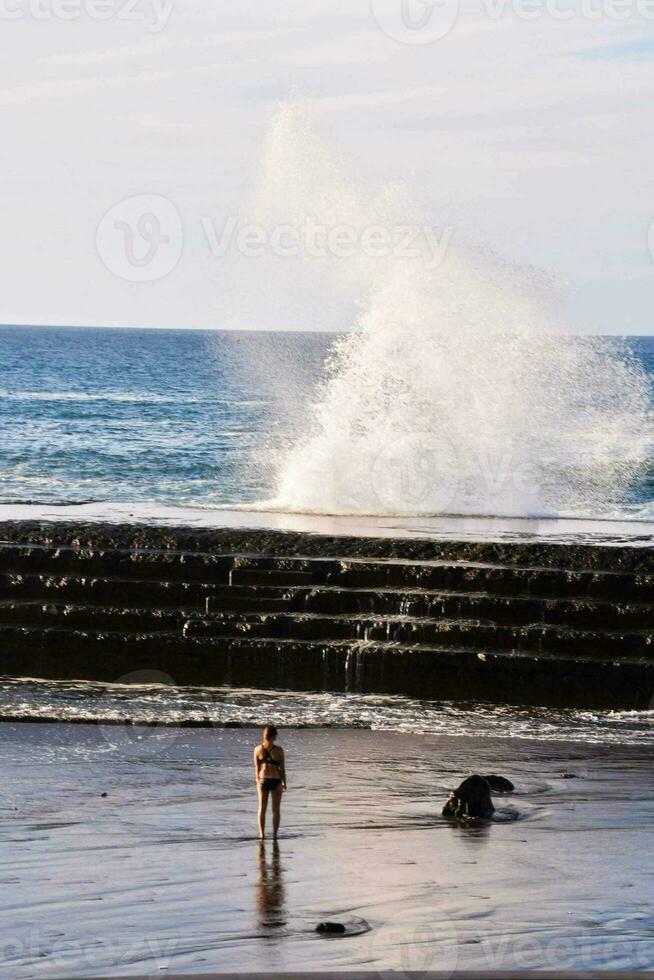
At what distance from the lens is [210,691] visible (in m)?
15.0

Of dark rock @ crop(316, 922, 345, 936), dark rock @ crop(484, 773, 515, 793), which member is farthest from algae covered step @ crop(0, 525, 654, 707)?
dark rock @ crop(316, 922, 345, 936)

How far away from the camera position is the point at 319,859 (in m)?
8.84

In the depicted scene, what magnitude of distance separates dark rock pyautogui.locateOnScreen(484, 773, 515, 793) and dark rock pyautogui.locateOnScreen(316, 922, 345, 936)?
3.52 meters

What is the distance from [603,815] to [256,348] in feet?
311

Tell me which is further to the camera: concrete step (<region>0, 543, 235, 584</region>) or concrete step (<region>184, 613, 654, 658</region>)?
concrete step (<region>0, 543, 235, 584</region>)

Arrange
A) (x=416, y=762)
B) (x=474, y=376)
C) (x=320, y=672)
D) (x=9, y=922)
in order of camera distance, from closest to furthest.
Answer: (x=9, y=922) → (x=416, y=762) → (x=320, y=672) → (x=474, y=376)

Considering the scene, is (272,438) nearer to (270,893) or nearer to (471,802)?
(471,802)

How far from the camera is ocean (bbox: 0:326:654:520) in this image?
79.8 feet

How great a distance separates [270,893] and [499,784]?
124 inches

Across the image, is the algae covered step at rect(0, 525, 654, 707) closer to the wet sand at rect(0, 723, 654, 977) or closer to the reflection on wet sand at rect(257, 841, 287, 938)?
the wet sand at rect(0, 723, 654, 977)

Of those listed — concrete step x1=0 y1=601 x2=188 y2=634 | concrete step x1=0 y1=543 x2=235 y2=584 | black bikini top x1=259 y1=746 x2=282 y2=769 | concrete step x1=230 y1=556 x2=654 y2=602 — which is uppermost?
concrete step x1=0 y1=543 x2=235 y2=584

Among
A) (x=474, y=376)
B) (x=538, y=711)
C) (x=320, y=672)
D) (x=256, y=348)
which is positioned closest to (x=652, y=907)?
(x=538, y=711)

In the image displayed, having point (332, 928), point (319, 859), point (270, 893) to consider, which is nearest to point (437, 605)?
point (319, 859)

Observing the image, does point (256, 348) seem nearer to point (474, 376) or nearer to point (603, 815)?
point (474, 376)
